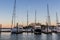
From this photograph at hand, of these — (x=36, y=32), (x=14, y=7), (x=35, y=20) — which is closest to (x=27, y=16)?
(x=35, y=20)

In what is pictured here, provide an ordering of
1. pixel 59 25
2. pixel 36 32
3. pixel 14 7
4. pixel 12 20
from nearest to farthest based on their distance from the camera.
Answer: pixel 14 7, pixel 12 20, pixel 36 32, pixel 59 25

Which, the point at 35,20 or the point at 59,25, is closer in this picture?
the point at 35,20

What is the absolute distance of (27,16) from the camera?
73.4 meters

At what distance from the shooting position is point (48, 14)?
210 ft

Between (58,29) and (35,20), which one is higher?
(35,20)

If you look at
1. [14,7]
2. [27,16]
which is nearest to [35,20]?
[27,16]

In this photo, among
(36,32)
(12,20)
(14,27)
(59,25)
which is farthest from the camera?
(59,25)

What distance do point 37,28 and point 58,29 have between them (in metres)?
13.7

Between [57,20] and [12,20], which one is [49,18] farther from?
[12,20]

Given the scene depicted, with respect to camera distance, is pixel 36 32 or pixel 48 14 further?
pixel 36 32

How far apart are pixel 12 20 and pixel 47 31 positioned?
17.9 m

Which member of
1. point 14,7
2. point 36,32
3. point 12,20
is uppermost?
point 14,7

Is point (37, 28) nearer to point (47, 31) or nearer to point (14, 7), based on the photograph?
point (47, 31)

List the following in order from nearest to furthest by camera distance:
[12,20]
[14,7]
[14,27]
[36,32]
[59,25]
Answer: [14,7], [12,20], [36,32], [14,27], [59,25]
